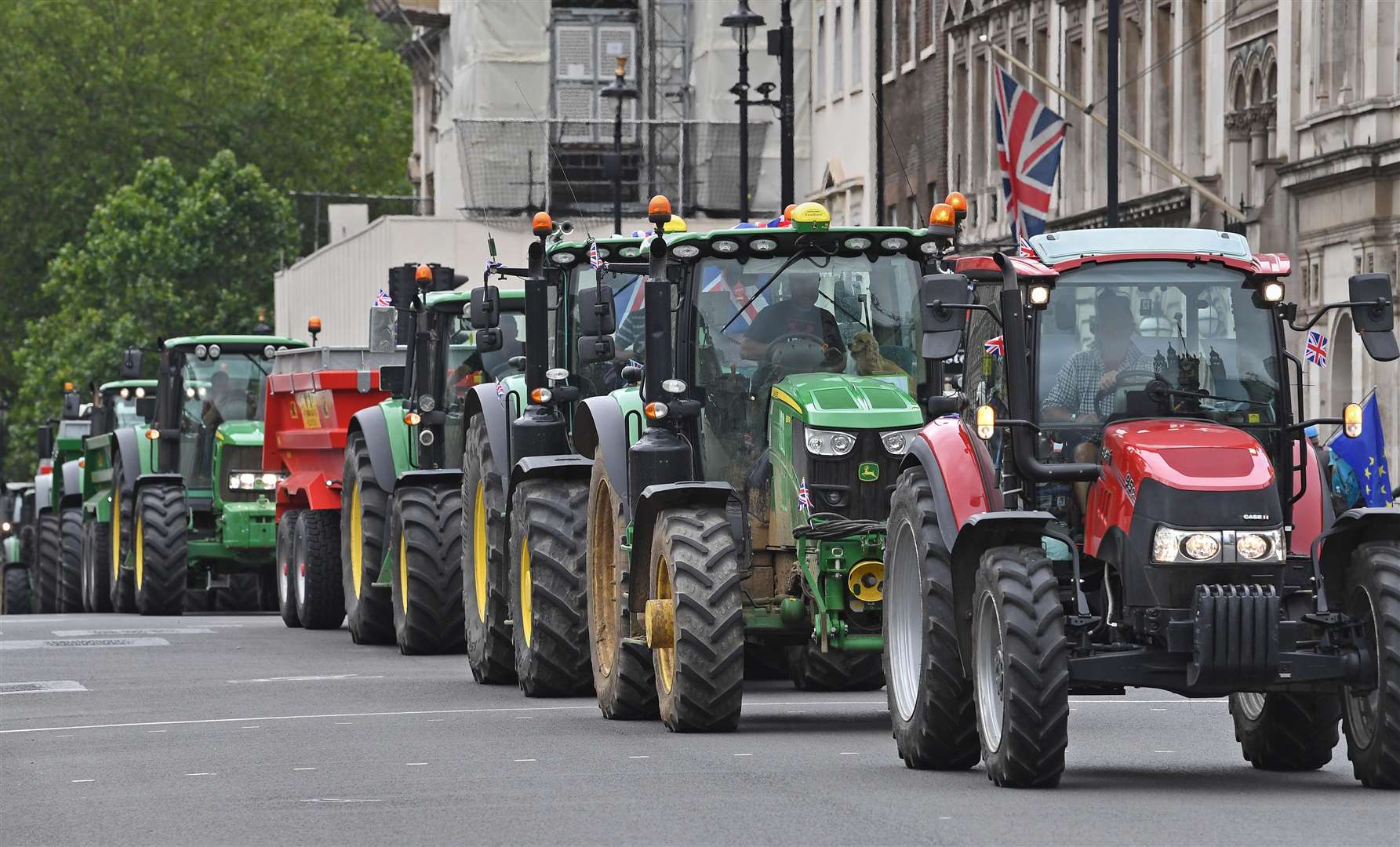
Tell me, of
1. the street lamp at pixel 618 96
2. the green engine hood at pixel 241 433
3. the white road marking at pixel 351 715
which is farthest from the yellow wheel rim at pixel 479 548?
the street lamp at pixel 618 96

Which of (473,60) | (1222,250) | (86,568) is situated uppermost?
(473,60)

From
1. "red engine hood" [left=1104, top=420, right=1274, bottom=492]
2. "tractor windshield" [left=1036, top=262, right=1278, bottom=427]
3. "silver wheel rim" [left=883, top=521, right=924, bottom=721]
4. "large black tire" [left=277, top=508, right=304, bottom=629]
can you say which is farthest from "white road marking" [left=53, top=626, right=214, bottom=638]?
"red engine hood" [left=1104, top=420, right=1274, bottom=492]

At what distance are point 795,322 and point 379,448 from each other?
9.33 meters

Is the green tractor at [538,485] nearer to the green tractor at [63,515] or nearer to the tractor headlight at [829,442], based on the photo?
the tractor headlight at [829,442]

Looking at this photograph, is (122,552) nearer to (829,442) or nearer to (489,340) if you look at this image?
(489,340)

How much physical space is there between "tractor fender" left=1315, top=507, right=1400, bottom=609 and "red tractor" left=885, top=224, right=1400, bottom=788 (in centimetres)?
1

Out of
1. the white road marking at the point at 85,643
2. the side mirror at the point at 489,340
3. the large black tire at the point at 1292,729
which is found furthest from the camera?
the white road marking at the point at 85,643

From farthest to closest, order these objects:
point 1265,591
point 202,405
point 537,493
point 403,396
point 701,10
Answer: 1. point 701,10
2. point 202,405
3. point 403,396
4. point 537,493
5. point 1265,591

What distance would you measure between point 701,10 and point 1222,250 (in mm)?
53815

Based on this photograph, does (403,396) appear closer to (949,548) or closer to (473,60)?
Result: (949,548)

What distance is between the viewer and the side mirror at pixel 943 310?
13.6 meters

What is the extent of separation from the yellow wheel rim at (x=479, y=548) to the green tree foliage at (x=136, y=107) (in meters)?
72.9

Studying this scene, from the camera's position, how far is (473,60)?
68.0 meters

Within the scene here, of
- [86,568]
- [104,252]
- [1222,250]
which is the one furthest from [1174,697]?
[104,252]
